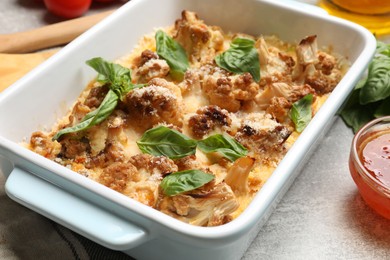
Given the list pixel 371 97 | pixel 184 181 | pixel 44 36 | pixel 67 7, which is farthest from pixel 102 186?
pixel 67 7

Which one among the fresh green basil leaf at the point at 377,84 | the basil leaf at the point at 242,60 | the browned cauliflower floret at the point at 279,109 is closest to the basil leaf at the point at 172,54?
the basil leaf at the point at 242,60

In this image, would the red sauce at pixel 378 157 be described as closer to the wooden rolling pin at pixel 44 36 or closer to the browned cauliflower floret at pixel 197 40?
the browned cauliflower floret at pixel 197 40

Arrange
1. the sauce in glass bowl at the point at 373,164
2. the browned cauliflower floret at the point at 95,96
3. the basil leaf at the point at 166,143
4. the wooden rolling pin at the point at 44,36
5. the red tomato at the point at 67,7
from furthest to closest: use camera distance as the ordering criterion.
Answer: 1. the red tomato at the point at 67,7
2. the wooden rolling pin at the point at 44,36
3. the browned cauliflower floret at the point at 95,96
4. the sauce in glass bowl at the point at 373,164
5. the basil leaf at the point at 166,143

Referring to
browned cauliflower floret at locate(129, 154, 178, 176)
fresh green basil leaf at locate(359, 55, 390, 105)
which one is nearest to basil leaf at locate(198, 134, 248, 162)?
browned cauliflower floret at locate(129, 154, 178, 176)

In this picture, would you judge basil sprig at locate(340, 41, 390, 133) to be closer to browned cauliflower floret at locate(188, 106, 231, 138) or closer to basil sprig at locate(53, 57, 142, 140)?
browned cauliflower floret at locate(188, 106, 231, 138)

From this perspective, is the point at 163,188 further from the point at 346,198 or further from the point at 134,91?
the point at 346,198

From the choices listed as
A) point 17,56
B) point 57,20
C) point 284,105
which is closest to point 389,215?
point 284,105
